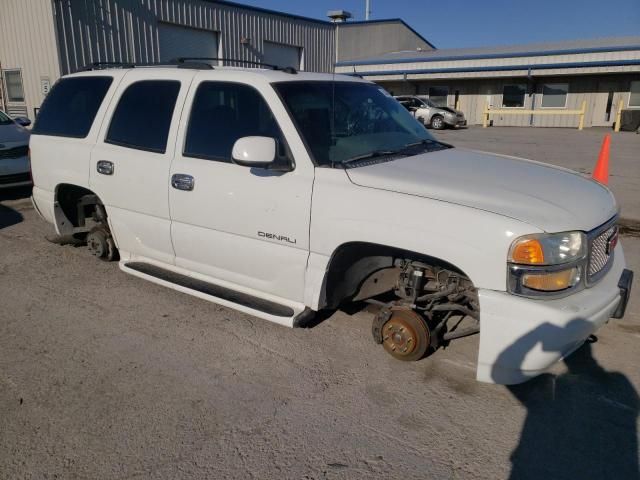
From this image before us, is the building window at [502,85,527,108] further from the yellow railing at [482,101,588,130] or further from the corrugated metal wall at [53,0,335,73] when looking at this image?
the corrugated metal wall at [53,0,335,73]

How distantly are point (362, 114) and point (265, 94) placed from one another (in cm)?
79

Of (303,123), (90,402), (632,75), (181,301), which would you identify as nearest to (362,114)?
(303,123)

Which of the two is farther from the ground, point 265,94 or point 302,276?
point 265,94

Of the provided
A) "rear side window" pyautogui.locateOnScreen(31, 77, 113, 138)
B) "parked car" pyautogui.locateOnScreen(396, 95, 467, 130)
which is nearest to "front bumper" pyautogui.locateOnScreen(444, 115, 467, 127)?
"parked car" pyautogui.locateOnScreen(396, 95, 467, 130)

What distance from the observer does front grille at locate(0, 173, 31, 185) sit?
8.62 metres

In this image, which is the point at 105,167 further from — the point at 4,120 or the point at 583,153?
the point at 583,153

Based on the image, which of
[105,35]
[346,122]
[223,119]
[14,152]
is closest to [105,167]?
[223,119]

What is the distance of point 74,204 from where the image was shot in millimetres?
5480

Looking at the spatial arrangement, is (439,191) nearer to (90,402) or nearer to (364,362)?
(364,362)

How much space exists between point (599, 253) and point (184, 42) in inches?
751

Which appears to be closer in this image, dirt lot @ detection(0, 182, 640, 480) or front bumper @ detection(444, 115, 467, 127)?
dirt lot @ detection(0, 182, 640, 480)

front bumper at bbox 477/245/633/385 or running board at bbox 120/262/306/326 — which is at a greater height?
front bumper at bbox 477/245/633/385

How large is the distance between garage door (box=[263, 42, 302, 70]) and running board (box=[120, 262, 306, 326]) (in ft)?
64.6

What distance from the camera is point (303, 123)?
3.60 meters
